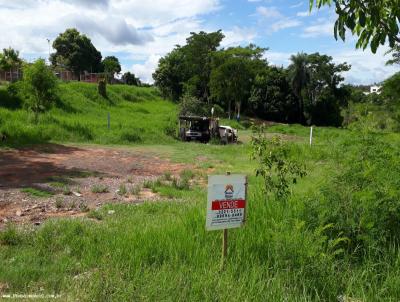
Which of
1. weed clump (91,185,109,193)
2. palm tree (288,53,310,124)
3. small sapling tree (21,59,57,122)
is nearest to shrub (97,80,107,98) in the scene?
small sapling tree (21,59,57,122)

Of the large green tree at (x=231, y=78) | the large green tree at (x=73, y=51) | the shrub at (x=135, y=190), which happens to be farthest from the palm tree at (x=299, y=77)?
the shrub at (x=135, y=190)

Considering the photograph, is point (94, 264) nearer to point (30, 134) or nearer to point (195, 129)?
point (30, 134)

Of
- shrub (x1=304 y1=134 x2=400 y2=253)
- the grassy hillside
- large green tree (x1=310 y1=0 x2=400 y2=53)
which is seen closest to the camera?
large green tree (x1=310 y1=0 x2=400 y2=53)

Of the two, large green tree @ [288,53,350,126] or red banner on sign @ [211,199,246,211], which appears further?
large green tree @ [288,53,350,126]

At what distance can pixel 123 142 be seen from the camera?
23.6m

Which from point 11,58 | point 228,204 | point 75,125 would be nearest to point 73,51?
point 11,58

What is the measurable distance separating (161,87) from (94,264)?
60.4 meters

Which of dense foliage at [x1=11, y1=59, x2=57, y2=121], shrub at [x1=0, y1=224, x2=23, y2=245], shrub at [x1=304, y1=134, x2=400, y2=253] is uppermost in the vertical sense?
dense foliage at [x1=11, y1=59, x2=57, y2=121]

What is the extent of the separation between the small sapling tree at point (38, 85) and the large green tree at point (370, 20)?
20.0 metres

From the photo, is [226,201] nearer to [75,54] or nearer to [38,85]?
[38,85]

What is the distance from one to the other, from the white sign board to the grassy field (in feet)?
1.28

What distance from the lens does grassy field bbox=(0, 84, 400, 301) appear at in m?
4.00

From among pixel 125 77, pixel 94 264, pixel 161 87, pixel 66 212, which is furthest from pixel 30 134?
pixel 125 77

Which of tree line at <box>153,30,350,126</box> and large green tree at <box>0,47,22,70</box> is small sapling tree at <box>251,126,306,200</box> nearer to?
large green tree at <box>0,47,22,70</box>
